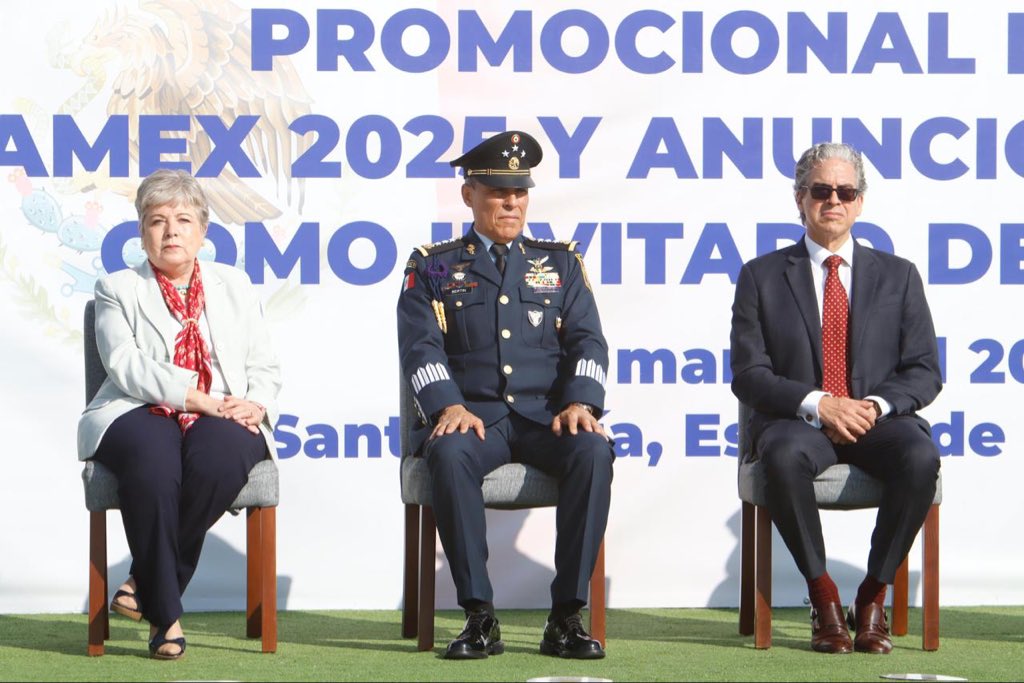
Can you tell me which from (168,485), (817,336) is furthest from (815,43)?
(168,485)

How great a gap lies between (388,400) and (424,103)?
37.0 inches

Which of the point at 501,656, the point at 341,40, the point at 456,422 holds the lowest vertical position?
the point at 501,656

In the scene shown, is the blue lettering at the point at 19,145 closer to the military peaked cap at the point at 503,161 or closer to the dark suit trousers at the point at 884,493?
the military peaked cap at the point at 503,161

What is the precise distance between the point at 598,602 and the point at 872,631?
69 centimetres

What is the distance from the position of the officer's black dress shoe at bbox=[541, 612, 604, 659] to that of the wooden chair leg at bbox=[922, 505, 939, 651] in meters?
0.86

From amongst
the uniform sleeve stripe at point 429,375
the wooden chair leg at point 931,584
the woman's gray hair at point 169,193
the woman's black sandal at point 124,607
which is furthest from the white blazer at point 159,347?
the wooden chair leg at point 931,584

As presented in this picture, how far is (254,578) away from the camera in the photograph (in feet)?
13.9

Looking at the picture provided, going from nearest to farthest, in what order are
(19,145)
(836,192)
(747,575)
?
1. (836,192)
2. (747,575)
3. (19,145)

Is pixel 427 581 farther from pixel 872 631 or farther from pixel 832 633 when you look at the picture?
pixel 872 631

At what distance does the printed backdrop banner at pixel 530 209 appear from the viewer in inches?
190

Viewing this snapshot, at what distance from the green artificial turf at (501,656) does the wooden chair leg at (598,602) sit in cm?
7

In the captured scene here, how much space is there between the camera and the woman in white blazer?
374cm

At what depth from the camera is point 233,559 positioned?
16.0 feet

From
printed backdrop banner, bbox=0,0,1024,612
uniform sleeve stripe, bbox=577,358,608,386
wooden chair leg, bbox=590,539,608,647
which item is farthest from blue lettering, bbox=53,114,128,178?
wooden chair leg, bbox=590,539,608,647
